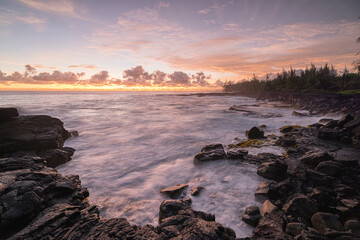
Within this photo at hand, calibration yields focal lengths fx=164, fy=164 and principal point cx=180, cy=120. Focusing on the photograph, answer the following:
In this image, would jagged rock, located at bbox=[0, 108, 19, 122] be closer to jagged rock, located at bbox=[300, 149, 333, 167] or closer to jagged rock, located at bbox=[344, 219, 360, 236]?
jagged rock, located at bbox=[344, 219, 360, 236]

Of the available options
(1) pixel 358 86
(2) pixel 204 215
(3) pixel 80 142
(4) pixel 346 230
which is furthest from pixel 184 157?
(1) pixel 358 86

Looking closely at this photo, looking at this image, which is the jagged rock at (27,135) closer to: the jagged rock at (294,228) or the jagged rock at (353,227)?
the jagged rock at (294,228)

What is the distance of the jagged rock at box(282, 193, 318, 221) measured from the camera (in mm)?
4082

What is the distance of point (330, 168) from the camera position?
561 cm

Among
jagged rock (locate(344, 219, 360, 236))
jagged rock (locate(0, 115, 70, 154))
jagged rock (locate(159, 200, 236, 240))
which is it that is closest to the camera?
jagged rock (locate(159, 200, 236, 240))

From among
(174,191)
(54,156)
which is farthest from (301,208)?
(54,156)

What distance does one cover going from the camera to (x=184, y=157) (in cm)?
992

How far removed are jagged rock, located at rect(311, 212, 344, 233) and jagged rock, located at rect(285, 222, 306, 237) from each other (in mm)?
487

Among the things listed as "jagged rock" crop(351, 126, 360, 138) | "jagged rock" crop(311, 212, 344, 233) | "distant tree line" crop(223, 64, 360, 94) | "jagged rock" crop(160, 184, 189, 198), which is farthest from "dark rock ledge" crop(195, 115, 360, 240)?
"distant tree line" crop(223, 64, 360, 94)

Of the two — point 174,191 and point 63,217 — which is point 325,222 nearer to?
point 174,191

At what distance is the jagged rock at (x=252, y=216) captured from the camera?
170 inches

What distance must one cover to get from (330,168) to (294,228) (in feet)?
11.2

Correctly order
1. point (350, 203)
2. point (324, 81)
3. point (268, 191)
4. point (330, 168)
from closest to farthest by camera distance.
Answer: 1. point (350, 203)
2. point (268, 191)
3. point (330, 168)
4. point (324, 81)

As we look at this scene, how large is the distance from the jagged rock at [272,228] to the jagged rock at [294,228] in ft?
0.37
